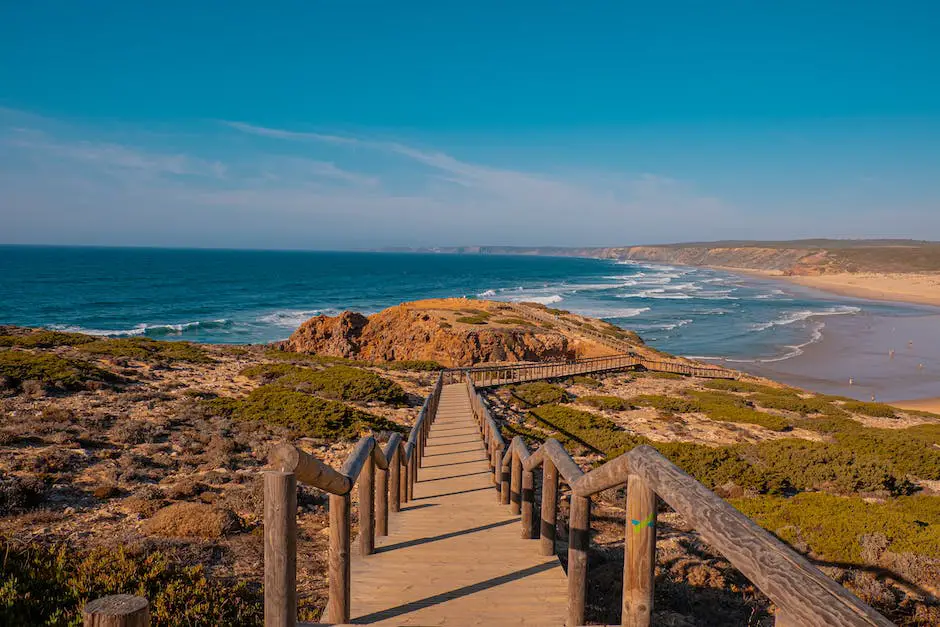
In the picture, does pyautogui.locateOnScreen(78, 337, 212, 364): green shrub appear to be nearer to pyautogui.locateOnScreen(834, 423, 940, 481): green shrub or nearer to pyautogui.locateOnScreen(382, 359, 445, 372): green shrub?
pyautogui.locateOnScreen(382, 359, 445, 372): green shrub

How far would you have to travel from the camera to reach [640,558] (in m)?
2.35

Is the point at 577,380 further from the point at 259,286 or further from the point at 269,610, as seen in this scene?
the point at 259,286

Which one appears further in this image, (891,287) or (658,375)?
(891,287)

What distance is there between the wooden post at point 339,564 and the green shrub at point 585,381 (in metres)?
20.7

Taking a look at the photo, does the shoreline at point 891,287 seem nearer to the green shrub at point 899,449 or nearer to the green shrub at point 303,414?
the green shrub at point 899,449

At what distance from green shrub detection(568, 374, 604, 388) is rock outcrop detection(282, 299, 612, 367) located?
5.41 meters

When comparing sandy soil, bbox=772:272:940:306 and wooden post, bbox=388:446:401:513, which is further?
sandy soil, bbox=772:272:940:306

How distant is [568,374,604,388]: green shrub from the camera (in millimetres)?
23297

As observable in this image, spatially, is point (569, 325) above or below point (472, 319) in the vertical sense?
below

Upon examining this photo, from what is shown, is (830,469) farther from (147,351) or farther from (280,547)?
(147,351)

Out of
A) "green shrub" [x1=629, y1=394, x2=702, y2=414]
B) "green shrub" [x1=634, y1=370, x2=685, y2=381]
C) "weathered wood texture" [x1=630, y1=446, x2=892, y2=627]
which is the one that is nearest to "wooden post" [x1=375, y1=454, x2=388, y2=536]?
"weathered wood texture" [x1=630, y1=446, x2=892, y2=627]

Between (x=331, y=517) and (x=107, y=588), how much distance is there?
6.90 ft

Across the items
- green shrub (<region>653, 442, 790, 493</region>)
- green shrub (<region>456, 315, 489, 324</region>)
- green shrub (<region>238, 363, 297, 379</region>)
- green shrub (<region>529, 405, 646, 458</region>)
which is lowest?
green shrub (<region>529, 405, 646, 458</region>)

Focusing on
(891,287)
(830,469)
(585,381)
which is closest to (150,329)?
(585,381)
